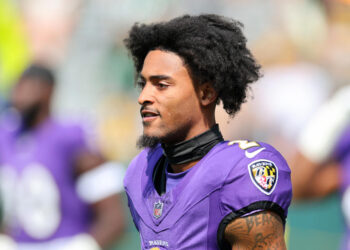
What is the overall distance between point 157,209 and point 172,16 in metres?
3.84

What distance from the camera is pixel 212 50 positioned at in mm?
2750

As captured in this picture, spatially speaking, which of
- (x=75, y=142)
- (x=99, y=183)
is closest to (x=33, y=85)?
(x=75, y=142)

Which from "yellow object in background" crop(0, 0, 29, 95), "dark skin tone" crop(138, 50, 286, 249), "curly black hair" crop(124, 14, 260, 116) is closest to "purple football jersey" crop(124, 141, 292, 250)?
"dark skin tone" crop(138, 50, 286, 249)

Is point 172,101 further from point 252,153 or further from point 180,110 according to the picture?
point 252,153

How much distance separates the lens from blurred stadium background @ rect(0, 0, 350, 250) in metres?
5.46

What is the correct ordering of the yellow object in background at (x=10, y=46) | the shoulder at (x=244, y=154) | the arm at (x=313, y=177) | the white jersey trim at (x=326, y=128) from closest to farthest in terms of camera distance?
the shoulder at (x=244, y=154) < the white jersey trim at (x=326, y=128) < the arm at (x=313, y=177) < the yellow object in background at (x=10, y=46)

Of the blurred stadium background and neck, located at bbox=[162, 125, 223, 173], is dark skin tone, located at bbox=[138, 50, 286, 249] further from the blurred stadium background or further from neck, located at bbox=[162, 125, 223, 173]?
the blurred stadium background

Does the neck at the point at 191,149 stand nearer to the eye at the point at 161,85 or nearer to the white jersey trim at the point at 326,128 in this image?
the eye at the point at 161,85

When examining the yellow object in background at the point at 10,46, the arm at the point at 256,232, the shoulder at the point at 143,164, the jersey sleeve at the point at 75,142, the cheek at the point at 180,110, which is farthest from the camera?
the yellow object in background at the point at 10,46

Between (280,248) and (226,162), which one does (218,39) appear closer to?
(226,162)

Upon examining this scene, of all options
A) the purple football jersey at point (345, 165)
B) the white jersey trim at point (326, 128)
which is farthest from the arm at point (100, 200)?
the purple football jersey at point (345, 165)

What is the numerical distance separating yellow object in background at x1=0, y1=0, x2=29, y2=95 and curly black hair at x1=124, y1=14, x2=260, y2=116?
472 centimetres

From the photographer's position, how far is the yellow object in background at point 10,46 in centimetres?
743

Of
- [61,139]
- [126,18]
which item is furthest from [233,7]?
[61,139]
